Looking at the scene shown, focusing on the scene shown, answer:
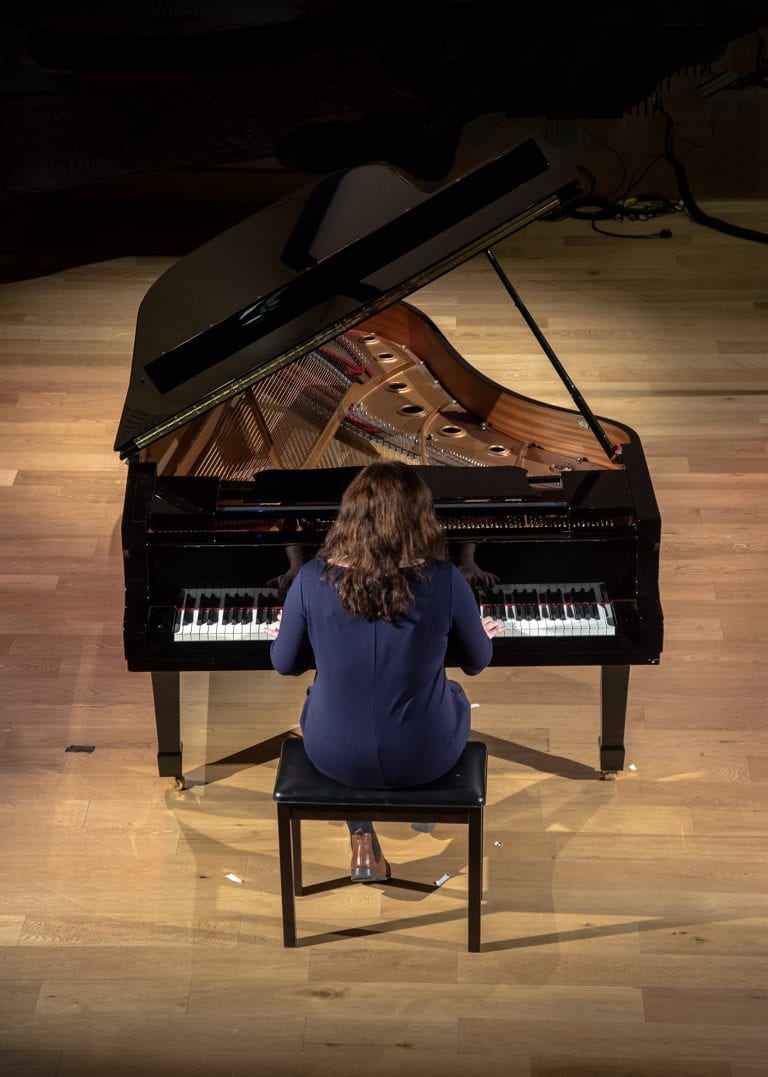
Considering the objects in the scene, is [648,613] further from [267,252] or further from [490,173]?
[267,252]

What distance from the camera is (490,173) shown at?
3.89 metres

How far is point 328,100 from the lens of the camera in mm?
7086

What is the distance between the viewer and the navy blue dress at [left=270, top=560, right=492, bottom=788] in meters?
3.28

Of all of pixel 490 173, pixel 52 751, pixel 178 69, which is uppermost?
pixel 490 173

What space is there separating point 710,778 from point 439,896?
36.9 inches

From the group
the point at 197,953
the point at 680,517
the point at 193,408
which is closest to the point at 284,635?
the point at 193,408

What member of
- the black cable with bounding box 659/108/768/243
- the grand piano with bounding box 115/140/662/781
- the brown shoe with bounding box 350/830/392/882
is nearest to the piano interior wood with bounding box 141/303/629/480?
the grand piano with bounding box 115/140/662/781

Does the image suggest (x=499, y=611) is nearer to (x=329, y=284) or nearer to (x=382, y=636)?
(x=382, y=636)

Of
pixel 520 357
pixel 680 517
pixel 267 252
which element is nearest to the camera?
pixel 267 252

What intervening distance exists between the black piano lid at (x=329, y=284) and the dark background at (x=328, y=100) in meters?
3.06

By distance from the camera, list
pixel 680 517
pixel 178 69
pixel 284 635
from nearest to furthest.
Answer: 1. pixel 284 635
2. pixel 680 517
3. pixel 178 69

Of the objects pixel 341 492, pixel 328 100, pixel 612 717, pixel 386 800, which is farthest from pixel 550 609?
pixel 328 100

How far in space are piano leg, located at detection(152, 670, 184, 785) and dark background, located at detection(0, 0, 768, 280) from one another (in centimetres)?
359

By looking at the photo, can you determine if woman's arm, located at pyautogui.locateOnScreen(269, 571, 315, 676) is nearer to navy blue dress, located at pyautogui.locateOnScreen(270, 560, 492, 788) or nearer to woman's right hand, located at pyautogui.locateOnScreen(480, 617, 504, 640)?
navy blue dress, located at pyautogui.locateOnScreen(270, 560, 492, 788)
